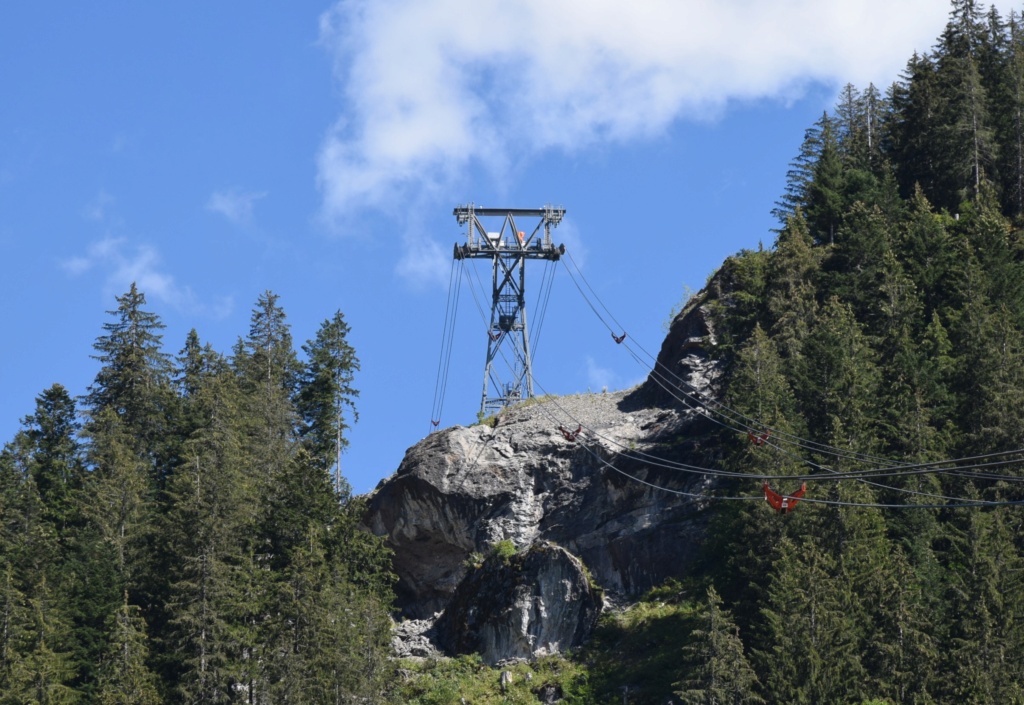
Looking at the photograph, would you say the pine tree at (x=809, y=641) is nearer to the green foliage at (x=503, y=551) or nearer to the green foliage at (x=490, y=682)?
the green foliage at (x=490, y=682)

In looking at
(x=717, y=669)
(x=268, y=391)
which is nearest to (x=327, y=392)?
(x=268, y=391)

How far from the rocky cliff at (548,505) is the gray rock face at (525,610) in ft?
0.17

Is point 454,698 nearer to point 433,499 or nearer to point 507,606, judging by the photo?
point 507,606

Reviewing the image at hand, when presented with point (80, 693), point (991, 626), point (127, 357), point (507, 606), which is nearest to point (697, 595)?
point (507, 606)

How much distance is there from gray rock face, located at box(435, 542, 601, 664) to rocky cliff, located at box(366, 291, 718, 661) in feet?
0.17

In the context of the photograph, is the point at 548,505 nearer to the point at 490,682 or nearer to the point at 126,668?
the point at 490,682

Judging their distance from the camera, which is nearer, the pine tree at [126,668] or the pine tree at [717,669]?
the pine tree at [717,669]

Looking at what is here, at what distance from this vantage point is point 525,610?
58844mm

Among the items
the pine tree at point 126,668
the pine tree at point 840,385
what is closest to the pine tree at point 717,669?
the pine tree at point 840,385

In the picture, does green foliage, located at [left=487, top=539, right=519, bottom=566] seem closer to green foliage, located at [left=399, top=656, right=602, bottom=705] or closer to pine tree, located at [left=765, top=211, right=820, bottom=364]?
green foliage, located at [left=399, top=656, right=602, bottom=705]

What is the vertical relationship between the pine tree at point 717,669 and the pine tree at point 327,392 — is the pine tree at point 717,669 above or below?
below

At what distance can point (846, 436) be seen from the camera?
179 ft

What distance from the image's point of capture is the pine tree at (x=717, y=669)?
153 feet

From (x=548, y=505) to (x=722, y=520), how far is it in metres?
11.6
